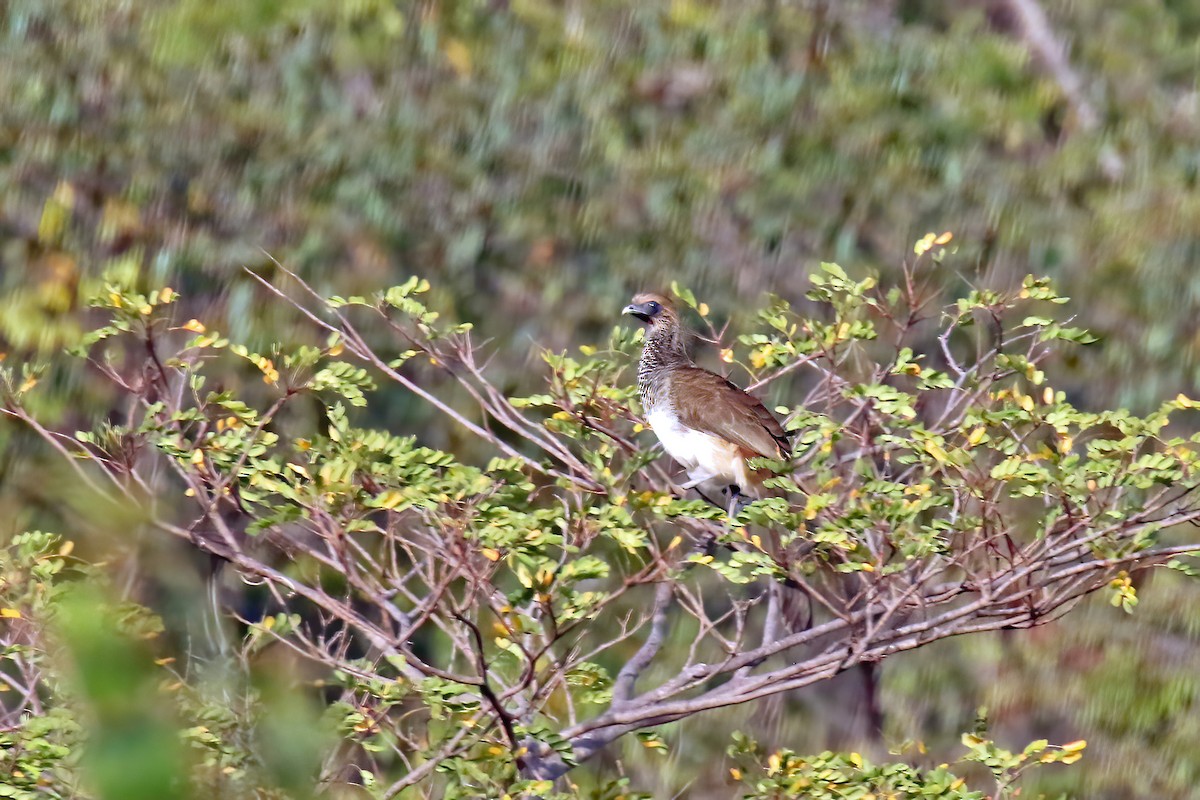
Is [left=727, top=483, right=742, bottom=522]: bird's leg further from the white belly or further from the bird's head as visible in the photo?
the bird's head

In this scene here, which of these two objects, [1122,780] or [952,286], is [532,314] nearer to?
[952,286]

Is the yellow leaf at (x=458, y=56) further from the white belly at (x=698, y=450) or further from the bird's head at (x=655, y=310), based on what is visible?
the white belly at (x=698, y=450)

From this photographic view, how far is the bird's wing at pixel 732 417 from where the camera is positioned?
16.2 feet

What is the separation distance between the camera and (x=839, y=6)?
25.4ft

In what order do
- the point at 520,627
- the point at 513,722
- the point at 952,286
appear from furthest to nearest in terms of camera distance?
the point at 952,286 < the point at 513,722 < the point at 520,627

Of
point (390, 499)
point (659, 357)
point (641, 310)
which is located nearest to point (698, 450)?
point (659, 357)

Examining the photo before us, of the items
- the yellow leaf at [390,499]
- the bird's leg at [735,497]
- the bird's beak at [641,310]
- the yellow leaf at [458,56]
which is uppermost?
the yellow leaf at [458,56]

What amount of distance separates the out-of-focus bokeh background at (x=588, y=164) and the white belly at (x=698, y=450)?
1.98 m

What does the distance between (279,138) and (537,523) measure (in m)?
4.45

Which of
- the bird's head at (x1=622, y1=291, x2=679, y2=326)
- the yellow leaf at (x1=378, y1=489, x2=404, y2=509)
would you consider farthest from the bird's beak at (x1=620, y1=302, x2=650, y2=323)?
the yellow leaf at (x1=378, y1=489, x2=404, y2=509)

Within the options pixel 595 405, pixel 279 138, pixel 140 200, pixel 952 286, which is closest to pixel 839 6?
pixel 952 286

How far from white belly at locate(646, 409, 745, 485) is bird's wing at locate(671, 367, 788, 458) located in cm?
3

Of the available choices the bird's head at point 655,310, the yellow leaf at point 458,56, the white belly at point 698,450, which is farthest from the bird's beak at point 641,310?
the yellow leaf at point 458,56

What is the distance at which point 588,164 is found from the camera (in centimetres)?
739
